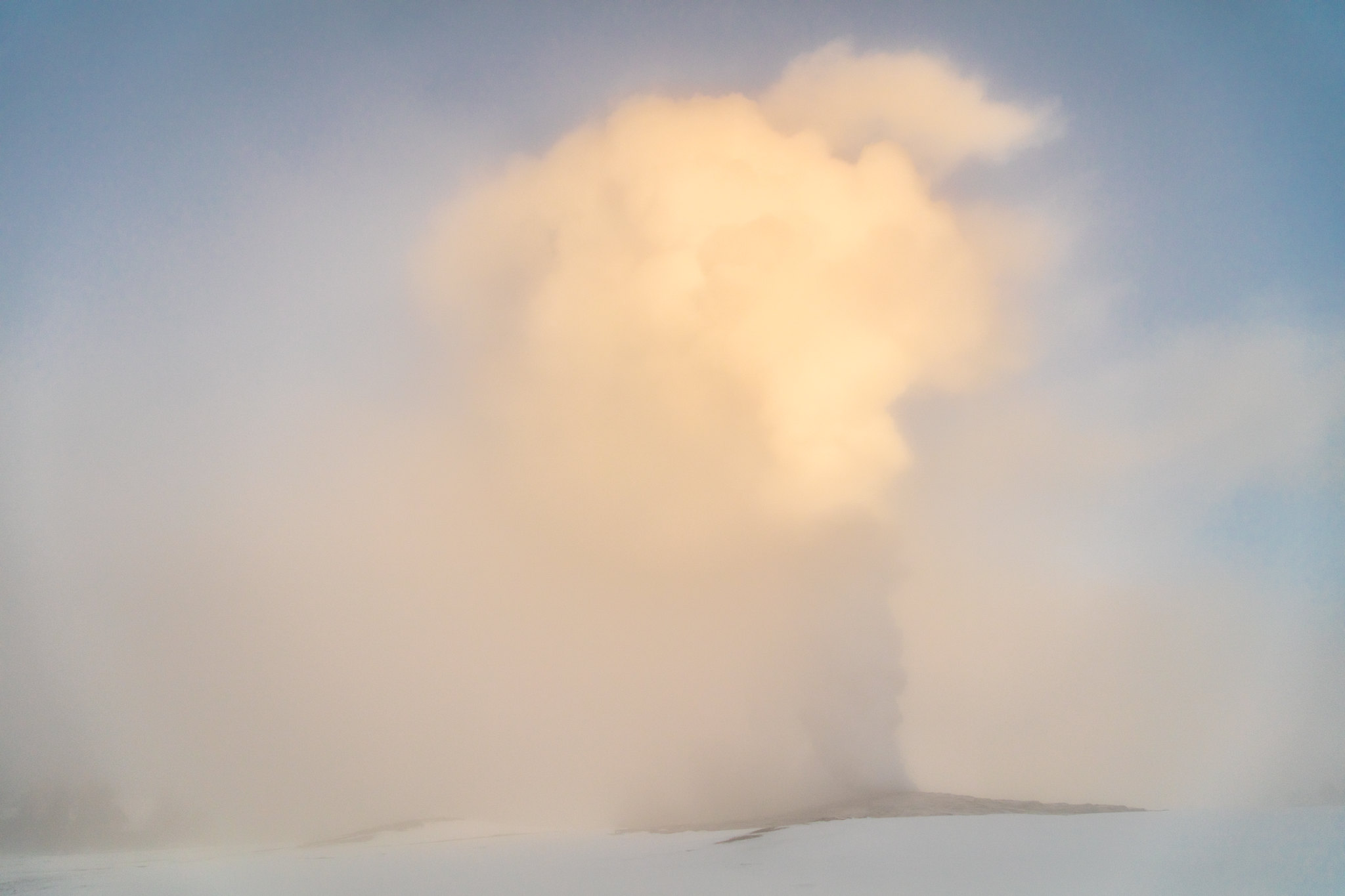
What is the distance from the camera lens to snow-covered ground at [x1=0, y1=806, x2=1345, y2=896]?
38.8 ft

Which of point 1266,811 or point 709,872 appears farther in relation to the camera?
point 1266,811

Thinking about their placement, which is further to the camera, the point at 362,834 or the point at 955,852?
the point at 362,834

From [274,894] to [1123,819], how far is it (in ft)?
59.3

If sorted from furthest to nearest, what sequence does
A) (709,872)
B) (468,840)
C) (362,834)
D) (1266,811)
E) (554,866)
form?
(362,834) < (468,840) < (1266,811) < (554,866) < (709,872)

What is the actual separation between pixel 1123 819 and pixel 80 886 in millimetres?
23585

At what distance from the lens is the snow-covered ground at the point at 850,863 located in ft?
38.8

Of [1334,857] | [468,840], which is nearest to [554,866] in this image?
[468,840]

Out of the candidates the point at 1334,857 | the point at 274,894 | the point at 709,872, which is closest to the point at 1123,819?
the point at 1334,857

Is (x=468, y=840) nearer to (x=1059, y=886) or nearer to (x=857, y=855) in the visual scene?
(x=857, y=855)

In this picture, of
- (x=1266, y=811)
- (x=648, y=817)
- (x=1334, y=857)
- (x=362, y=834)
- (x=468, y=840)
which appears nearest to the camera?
(x=1334, y=857)

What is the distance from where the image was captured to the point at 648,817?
31.2 meters

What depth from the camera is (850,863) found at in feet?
43.5

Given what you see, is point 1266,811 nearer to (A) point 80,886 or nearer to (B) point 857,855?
(B) point 857,855

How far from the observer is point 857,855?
13.8 meters
